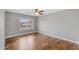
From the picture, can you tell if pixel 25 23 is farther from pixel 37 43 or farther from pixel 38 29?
pixel 37 43

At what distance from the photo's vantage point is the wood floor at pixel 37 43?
102cm

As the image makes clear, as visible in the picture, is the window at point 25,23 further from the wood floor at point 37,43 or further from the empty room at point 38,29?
the wood floor at point 37,43

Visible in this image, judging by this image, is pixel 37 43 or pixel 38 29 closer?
pixel 37 43

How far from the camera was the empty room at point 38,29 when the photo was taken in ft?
3.26

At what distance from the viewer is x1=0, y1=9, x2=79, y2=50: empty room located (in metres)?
0.99

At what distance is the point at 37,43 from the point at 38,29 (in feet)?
0.79

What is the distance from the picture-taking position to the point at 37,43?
1.08m

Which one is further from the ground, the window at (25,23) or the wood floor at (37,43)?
the window at (25,23)

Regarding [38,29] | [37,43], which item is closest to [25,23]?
[38,29]

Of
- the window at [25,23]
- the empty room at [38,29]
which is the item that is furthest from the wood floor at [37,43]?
the window at [25,23]
